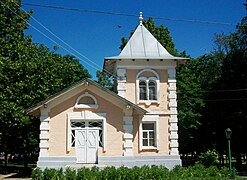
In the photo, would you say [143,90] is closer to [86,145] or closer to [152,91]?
[152,91]

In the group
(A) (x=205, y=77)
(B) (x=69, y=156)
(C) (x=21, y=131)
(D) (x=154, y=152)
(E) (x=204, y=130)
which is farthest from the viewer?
(A) (x=205, y=77)

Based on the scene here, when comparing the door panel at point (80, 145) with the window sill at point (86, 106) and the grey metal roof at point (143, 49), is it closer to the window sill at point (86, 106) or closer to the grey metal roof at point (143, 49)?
the window sill at point (86, 106)

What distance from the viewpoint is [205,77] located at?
43656 millimetres

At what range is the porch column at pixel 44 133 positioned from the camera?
65.2 ft

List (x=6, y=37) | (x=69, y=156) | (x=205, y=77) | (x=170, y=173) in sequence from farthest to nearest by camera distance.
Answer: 1. (x=205, y=77)
2. (x=6, y=37)
3. (x=69, y=156)
4. (x=170, y=173)

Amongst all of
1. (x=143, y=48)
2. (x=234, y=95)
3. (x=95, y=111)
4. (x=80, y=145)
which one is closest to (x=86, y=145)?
(x=80, y=145)

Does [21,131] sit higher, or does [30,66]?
[30,66]

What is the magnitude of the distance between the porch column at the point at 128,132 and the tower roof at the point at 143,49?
13.5 feet

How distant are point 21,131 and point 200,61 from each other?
25226 millimetres

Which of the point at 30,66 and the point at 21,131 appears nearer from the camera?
the point at 30,66

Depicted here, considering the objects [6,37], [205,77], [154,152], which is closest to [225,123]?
[205,77]

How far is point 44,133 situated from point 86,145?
8.51 feet

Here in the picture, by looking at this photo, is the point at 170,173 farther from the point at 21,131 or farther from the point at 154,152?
the point at 21,131

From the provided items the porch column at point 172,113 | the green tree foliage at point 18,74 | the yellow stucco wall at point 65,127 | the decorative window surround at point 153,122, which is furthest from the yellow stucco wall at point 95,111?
the green tree foliage at point 18,74
